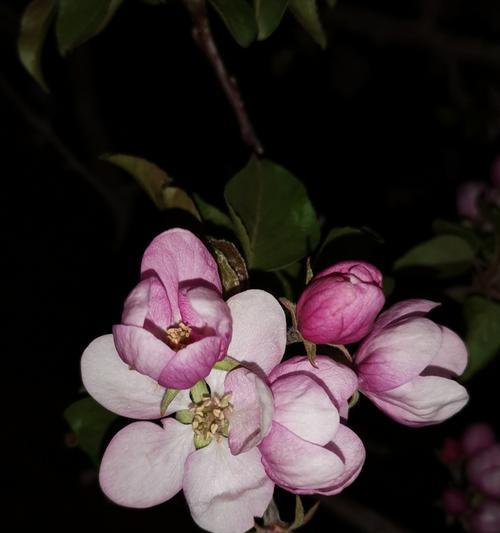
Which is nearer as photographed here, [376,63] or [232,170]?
[232,170]

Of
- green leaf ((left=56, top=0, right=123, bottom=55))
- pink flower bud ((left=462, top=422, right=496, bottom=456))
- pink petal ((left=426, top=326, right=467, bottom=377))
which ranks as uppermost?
green leaf ((left=56, top=0, right=123, bottom=55))

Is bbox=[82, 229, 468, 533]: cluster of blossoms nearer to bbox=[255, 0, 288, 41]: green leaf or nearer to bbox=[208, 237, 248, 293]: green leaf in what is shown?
bbox=[208, 237, 248, 293]: green leaf

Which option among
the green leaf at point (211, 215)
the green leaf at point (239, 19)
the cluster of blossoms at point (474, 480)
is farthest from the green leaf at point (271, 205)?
the cluster of blossoms at point (474, 480)

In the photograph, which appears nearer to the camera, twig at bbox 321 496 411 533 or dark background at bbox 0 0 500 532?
twig at bbox 321 496 411 533

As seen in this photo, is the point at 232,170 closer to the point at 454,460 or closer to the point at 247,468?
the point at 454,460

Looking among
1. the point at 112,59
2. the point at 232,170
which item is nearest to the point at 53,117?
the point at 112,59

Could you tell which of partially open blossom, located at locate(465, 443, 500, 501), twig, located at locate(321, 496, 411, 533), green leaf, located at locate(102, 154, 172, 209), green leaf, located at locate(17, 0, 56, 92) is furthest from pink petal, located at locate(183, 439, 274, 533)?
twig, located at locate(321, 496, 411, 533)

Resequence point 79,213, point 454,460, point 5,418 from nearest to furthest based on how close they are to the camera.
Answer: point 454,460 → point 79,213 → point 5,418

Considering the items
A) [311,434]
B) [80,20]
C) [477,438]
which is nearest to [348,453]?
[311,434]
